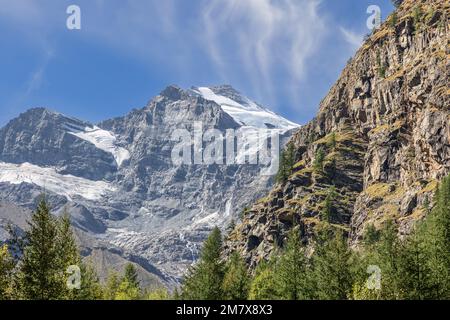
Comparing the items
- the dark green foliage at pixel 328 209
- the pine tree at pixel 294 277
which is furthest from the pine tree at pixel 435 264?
the dark green foliage at pixel 328 209

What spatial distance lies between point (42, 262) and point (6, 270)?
125 inches

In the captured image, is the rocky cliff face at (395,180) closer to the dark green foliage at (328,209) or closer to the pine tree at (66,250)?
the dark green foliage at (328,209)

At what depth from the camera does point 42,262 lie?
1751 inches

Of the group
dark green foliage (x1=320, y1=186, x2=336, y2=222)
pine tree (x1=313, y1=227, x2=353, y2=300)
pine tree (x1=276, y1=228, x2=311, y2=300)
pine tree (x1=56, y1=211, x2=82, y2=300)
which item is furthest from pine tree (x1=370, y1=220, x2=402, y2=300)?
dark green foliage (x1=320, y1=186, x2=336, y2=222)

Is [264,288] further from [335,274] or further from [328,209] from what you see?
[328,209]

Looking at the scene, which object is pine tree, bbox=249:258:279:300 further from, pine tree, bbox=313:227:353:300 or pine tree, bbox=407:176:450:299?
pine tree, bbox=407:176:450:299

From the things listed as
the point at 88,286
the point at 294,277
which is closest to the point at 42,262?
the point at 88,286

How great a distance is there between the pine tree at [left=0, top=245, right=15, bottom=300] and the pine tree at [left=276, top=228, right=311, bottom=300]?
29.0 meters

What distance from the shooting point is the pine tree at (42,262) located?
4344 centimetres

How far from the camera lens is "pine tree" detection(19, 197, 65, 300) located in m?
43.4

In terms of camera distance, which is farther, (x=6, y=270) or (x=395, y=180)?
(x=395, y=180)

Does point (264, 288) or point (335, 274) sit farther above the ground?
point (335, 274)
